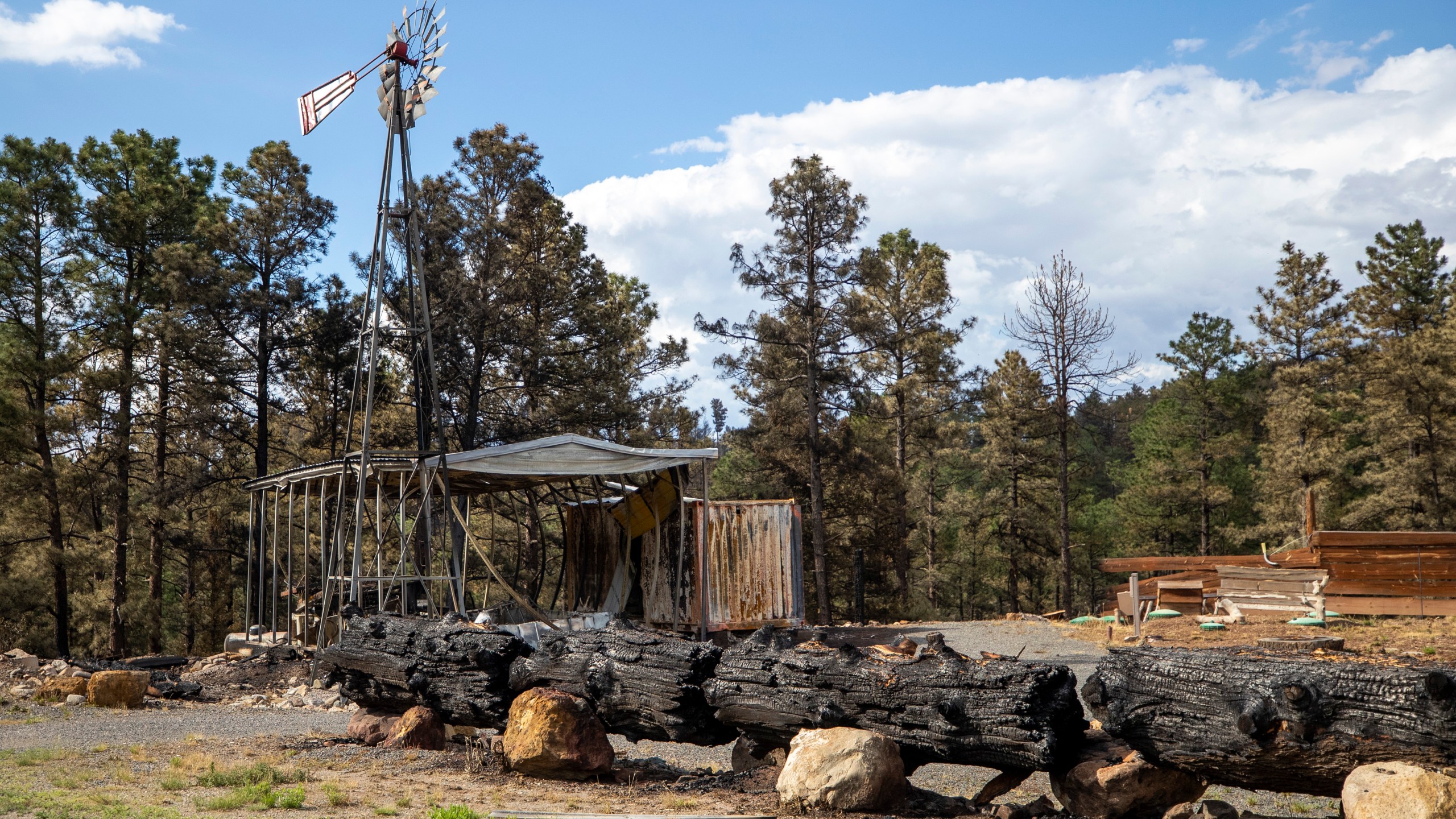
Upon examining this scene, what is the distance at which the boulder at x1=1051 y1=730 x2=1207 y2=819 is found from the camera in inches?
219

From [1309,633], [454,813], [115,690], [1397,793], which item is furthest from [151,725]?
[1309,633]

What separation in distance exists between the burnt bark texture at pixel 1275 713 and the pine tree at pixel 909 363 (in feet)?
77.9

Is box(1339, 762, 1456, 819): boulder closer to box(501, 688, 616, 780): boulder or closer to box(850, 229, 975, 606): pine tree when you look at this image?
box(501, 688, 616, 780): boulder

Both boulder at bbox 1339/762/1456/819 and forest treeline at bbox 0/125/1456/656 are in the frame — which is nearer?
boulder at bbox 1339/762/1456/819

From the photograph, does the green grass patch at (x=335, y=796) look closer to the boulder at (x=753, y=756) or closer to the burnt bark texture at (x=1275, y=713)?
the boulder at (x=753, y=756)

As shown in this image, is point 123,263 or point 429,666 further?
point 123,263

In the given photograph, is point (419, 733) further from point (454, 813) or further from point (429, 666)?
point (454, 813)

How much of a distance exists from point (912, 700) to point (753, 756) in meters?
1.51

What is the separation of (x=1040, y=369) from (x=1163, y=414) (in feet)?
40.6

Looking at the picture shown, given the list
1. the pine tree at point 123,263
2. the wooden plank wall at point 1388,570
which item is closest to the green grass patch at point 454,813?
the wooden plank wall at point 1388,570

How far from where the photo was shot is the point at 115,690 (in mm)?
11789

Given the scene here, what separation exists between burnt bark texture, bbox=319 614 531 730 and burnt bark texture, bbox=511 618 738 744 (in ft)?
1.50

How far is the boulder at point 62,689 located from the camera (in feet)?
39.8

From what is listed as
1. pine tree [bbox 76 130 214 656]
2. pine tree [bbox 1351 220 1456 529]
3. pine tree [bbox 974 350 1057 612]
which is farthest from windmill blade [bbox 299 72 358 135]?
pine tree [bbox 1351 220 1456 529]
